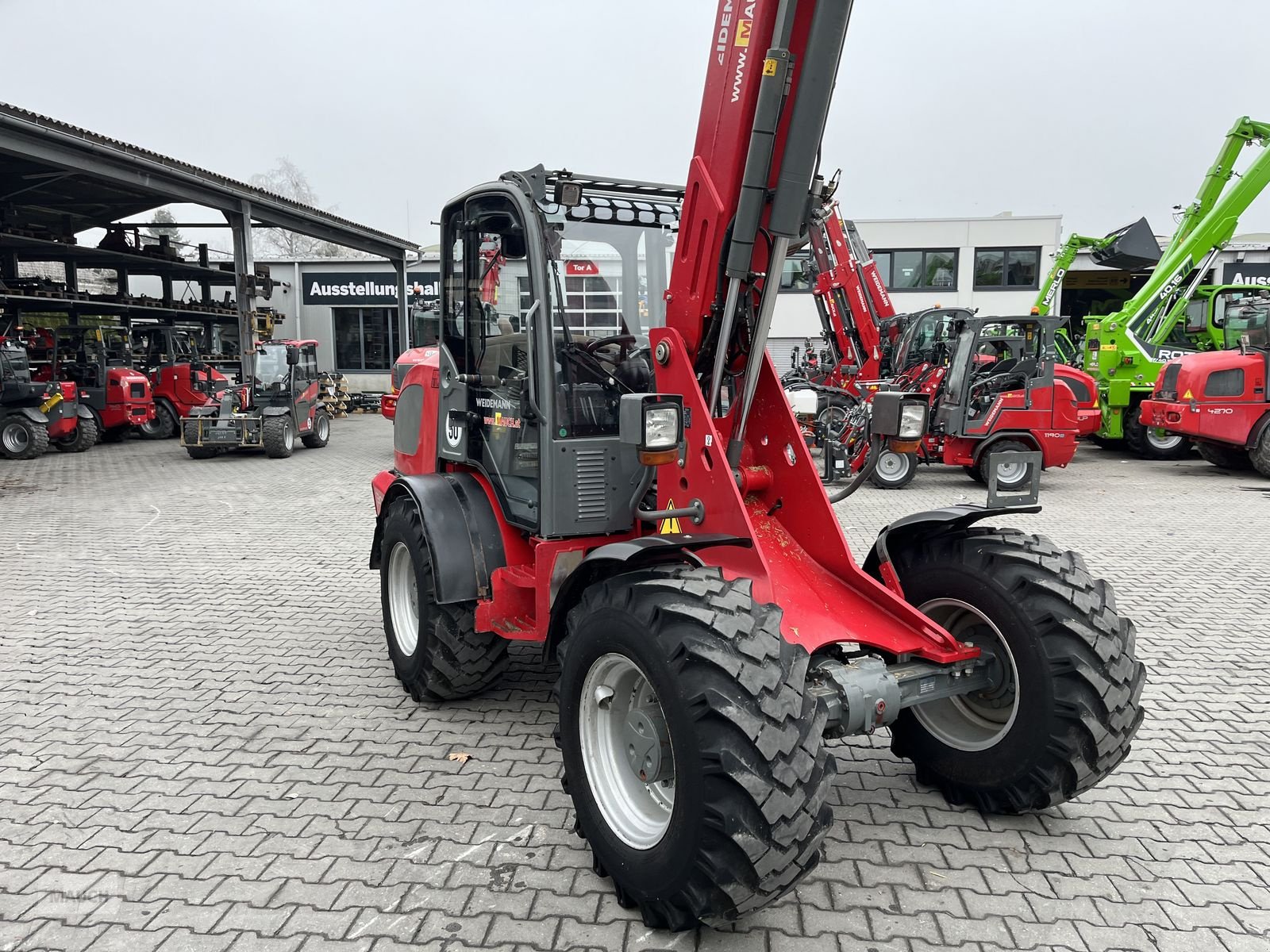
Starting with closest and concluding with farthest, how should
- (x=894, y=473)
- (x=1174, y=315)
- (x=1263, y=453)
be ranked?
(x=894, y=473) → (x=1263, y=453) → (x=1174, y=315)

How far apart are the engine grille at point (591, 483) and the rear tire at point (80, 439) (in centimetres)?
1783

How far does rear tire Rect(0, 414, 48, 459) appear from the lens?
53.9 feet

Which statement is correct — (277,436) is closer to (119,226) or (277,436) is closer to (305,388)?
(305,388)

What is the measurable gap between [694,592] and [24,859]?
2804mm

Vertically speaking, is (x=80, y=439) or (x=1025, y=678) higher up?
(x=1025, y=678)

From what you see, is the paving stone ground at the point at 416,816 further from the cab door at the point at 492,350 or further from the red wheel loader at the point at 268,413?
the red wheel loader at the point at 268,413

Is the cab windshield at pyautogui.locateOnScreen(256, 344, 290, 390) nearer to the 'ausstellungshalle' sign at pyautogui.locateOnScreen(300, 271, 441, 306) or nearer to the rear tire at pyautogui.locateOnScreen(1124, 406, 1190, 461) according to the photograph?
the 'ausstellungshalle' sign at pyautogui.locateOnScreen(300, 271, 441, 306)

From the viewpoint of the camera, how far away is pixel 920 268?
31.1 m

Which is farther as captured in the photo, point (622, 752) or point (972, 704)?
point (972, 704)

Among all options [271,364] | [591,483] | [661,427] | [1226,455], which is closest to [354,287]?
[271,364]

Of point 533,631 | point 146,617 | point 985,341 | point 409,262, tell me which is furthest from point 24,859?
point 409,262

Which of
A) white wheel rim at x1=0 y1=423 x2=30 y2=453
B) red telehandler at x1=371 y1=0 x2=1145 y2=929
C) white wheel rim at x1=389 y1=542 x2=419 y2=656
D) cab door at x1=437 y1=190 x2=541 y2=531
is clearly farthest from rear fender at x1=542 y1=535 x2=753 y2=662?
white wheel rim at x1=0 y1=423 x2=30 y2=453

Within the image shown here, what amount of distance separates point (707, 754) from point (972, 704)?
1.62m

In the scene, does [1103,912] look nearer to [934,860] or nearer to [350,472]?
[934,860]
